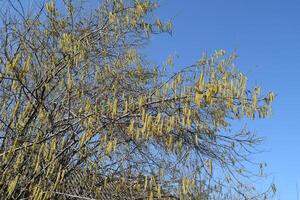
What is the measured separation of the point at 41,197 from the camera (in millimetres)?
3734

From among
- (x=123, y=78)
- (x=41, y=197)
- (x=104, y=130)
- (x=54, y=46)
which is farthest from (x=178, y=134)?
(x=54, y=46)

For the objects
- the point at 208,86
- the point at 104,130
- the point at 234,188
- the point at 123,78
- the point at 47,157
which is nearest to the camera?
the point at 208,86

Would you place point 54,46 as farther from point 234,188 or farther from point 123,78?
point 234,188

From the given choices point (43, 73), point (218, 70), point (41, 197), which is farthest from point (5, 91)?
point (218, 70)

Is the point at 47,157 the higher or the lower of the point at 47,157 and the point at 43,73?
the lower

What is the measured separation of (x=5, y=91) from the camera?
4773 mm

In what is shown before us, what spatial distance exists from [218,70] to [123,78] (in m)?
1.38

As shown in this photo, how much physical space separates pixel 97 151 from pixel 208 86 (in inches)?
51.1

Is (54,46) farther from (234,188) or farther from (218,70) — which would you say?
(234,188)

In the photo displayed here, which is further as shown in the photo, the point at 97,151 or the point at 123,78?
the point at 123,78

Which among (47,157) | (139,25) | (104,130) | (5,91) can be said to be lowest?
(47,157)

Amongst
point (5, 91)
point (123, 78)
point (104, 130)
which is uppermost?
point (123, 78)

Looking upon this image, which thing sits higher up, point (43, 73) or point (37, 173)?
point (43, 73)

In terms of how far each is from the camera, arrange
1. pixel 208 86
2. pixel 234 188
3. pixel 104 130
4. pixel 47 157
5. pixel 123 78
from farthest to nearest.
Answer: pixel 123 78 < pixel 234 188 < pixel 104 130 < pixel 47 157 < pixel 208 86
